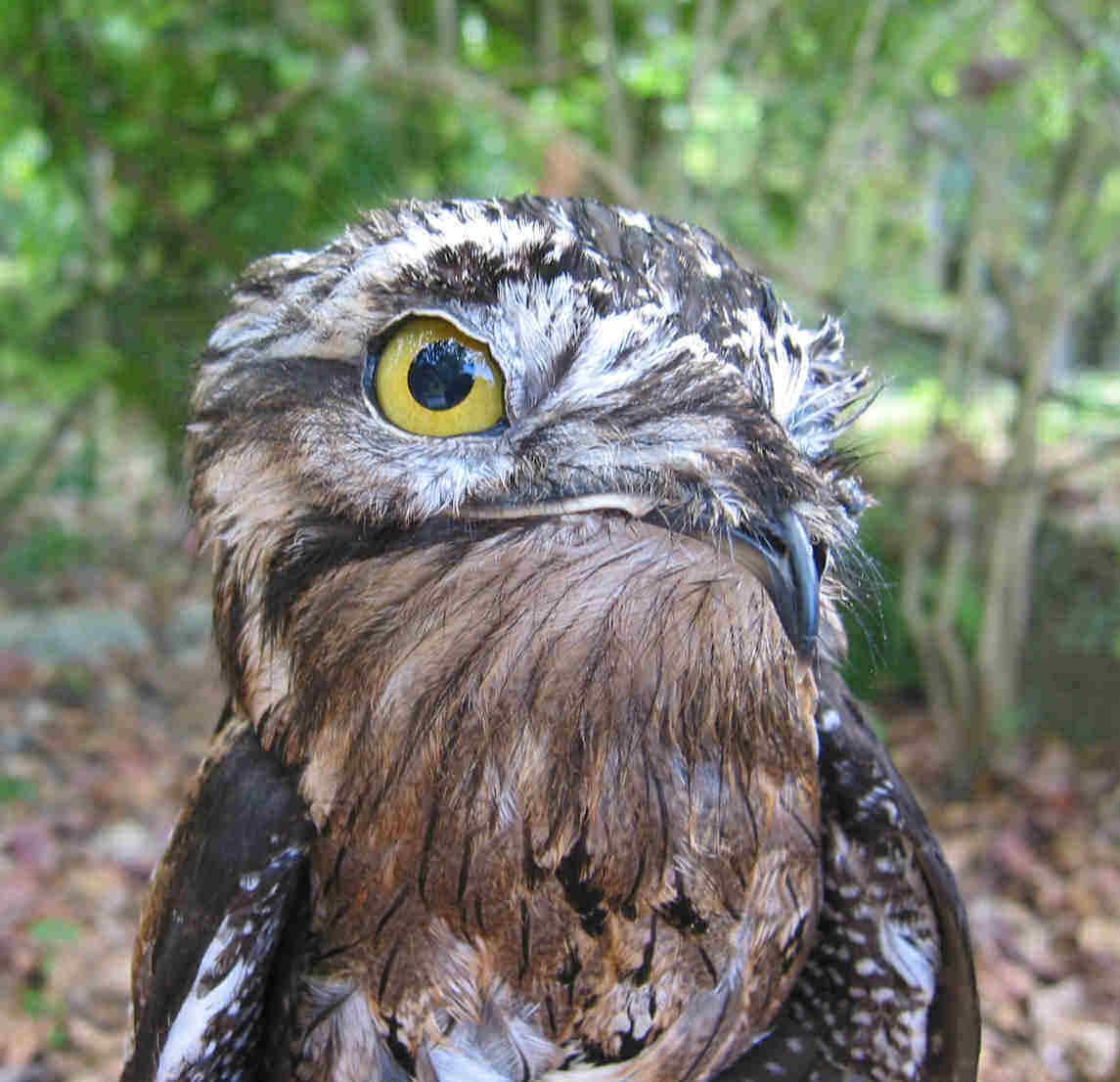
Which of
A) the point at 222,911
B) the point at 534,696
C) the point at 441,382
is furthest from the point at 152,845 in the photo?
the point at 441,382

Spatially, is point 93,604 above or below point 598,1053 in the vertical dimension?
below

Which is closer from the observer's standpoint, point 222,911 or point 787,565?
point 787,565

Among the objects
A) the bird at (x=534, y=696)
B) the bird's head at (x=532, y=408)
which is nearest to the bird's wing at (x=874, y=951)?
the bird at (x=534, y=696)

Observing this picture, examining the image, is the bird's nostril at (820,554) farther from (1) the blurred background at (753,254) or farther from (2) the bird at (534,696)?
(1) the blurred background at (753,254)

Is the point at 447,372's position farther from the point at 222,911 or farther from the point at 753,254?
the point at 753,254

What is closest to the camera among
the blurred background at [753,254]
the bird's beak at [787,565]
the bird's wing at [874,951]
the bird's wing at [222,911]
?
the bird's beak at [787,565]

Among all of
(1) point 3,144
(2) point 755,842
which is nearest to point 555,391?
(2) point 755,842

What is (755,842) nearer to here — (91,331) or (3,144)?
(91,331)
